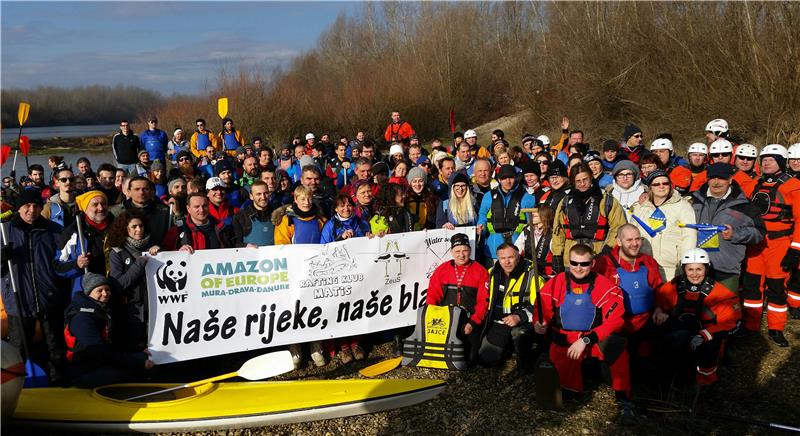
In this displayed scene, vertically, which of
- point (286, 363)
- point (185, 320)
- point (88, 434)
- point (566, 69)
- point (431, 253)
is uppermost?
point (566, 69)

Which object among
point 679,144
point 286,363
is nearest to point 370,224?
point 286,363

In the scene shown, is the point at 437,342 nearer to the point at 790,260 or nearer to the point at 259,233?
the point at 259,233

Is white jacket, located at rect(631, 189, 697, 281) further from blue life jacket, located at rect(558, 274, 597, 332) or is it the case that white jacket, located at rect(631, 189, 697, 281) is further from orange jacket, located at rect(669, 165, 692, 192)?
orange jacket, located at rect(669, 165, 692, 192)

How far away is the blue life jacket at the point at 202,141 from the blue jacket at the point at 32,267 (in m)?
10.9

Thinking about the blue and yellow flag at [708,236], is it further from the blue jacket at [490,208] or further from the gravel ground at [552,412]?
the blue jacket at [490,208]

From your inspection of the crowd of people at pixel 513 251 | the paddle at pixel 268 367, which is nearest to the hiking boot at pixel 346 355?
the crowd of people at pixel 513 251

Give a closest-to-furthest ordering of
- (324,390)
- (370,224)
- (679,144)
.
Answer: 1. (324,390)
2. (370,224)
3. (679,144)

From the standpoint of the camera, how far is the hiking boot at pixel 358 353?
653 cm

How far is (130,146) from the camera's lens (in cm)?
1488

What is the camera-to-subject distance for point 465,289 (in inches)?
246

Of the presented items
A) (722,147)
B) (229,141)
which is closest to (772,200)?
(722,147)

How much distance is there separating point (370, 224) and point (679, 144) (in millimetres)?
14463

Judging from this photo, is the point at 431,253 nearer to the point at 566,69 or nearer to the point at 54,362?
the point at 54,362

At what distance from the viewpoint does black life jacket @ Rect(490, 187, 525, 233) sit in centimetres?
697
